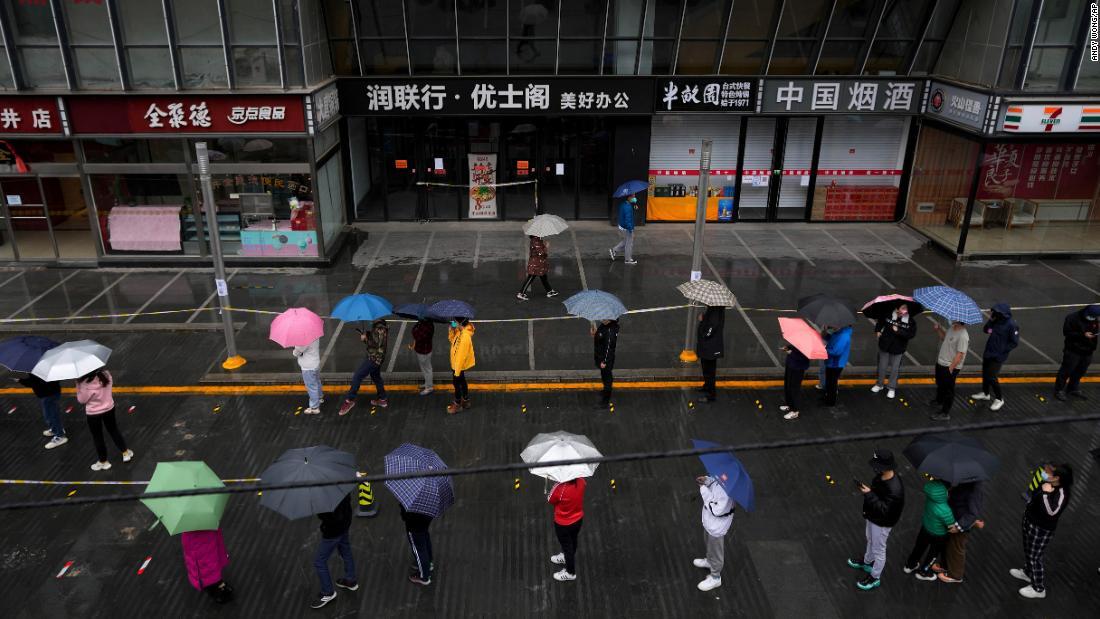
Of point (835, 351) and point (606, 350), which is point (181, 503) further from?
point (835, 351)

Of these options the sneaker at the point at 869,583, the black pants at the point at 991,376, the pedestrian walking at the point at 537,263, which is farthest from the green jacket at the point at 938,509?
the pedestrian walking at the point at 537,263

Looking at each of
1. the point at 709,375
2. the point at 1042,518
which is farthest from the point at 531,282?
the point at 1042,518

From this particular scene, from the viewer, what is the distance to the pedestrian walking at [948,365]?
1166 centimetres

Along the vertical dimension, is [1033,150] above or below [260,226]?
above

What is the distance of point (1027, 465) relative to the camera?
11.2 meters

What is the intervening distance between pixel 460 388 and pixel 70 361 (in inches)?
209

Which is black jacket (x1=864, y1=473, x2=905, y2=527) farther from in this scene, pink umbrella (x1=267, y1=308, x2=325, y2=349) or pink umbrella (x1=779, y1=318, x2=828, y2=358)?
pink umbrella (x1=267, y1=308, x2=325, y2=349)

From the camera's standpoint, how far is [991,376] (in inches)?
490

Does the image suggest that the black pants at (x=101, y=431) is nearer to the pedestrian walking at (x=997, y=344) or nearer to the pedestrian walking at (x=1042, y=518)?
the pedestrian walking at (x=1042, y=518)

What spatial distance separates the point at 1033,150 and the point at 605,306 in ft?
49.0

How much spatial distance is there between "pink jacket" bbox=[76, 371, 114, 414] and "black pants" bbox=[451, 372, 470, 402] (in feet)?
15.6

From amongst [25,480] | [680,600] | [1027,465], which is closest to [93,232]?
[25,480]

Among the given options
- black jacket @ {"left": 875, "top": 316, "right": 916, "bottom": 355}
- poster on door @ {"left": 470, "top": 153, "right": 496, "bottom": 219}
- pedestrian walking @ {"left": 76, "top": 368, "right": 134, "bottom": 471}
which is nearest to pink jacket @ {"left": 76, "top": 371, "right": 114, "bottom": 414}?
pedestrian walking @ {"left": 76, "top": 368, "right": 134, "bottom": 471}

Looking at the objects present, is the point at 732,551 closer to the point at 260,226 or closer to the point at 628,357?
the point at 628,357
